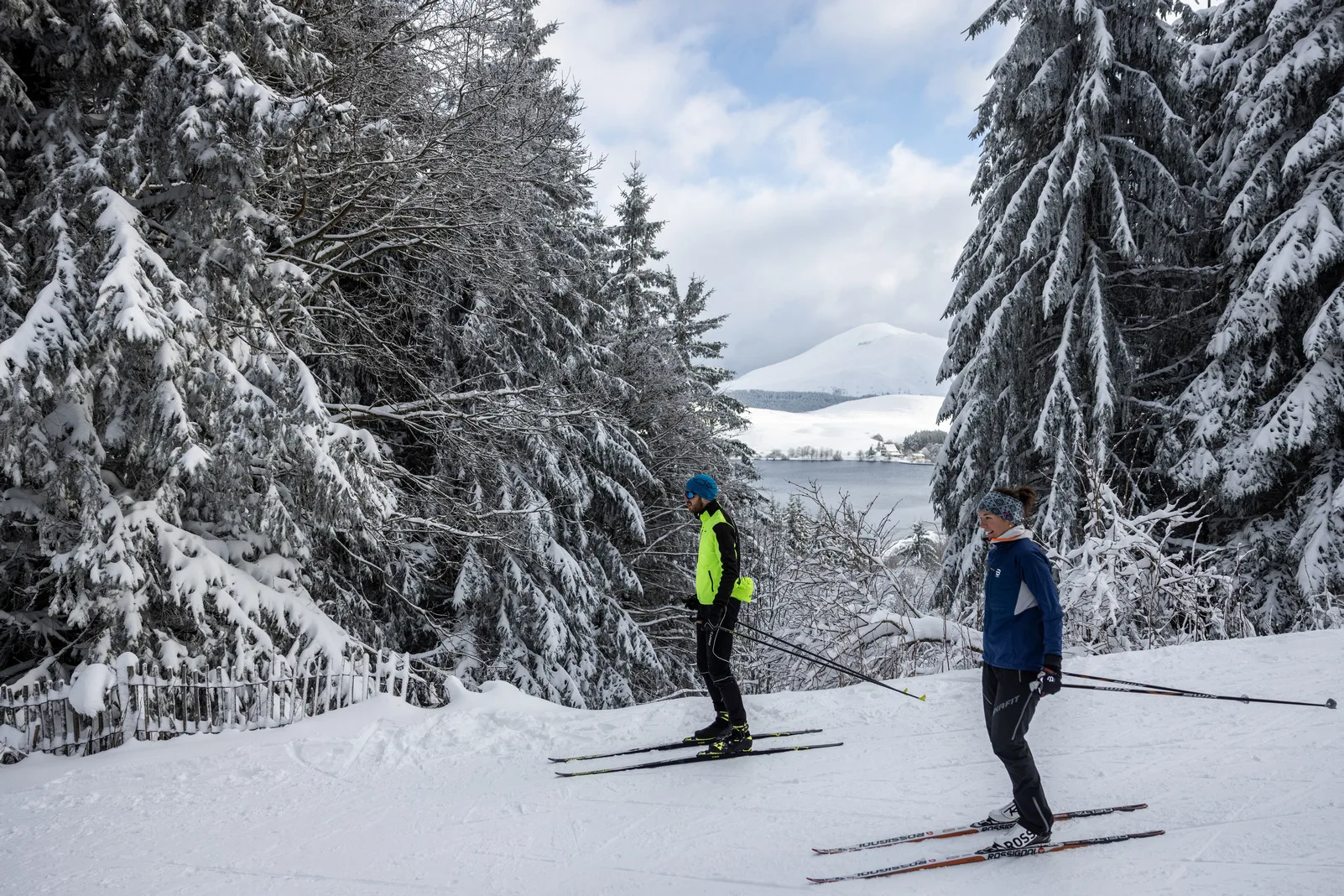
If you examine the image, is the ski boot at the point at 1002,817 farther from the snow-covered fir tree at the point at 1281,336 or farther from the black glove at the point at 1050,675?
the snow-covered fir tree at the point at 1281,336

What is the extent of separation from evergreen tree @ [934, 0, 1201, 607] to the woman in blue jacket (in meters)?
7.86

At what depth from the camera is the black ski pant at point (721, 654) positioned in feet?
17.5

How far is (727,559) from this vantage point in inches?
211

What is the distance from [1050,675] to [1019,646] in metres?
0.18

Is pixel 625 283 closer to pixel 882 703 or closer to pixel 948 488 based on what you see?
pixel 948 488

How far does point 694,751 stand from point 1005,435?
373 inches

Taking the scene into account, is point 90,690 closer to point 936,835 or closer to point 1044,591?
point 936,835

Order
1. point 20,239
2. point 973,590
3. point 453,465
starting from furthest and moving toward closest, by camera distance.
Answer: point 973,590, point 453,465, point 20,239

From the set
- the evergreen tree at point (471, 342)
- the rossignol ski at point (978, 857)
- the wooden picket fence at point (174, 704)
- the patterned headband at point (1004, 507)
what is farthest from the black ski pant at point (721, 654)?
the evergreen tree at point (471, 342)

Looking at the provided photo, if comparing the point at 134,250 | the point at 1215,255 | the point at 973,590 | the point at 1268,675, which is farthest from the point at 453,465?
the point at 1215,255

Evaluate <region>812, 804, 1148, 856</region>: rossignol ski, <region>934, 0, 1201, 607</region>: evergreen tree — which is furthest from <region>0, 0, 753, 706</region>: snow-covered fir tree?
<region>934, 0, 1201, 607</region>: evergreen tree

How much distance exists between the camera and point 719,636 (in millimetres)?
5352

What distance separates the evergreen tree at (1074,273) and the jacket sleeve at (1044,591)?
7.90 m

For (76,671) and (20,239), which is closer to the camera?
(76,671)
